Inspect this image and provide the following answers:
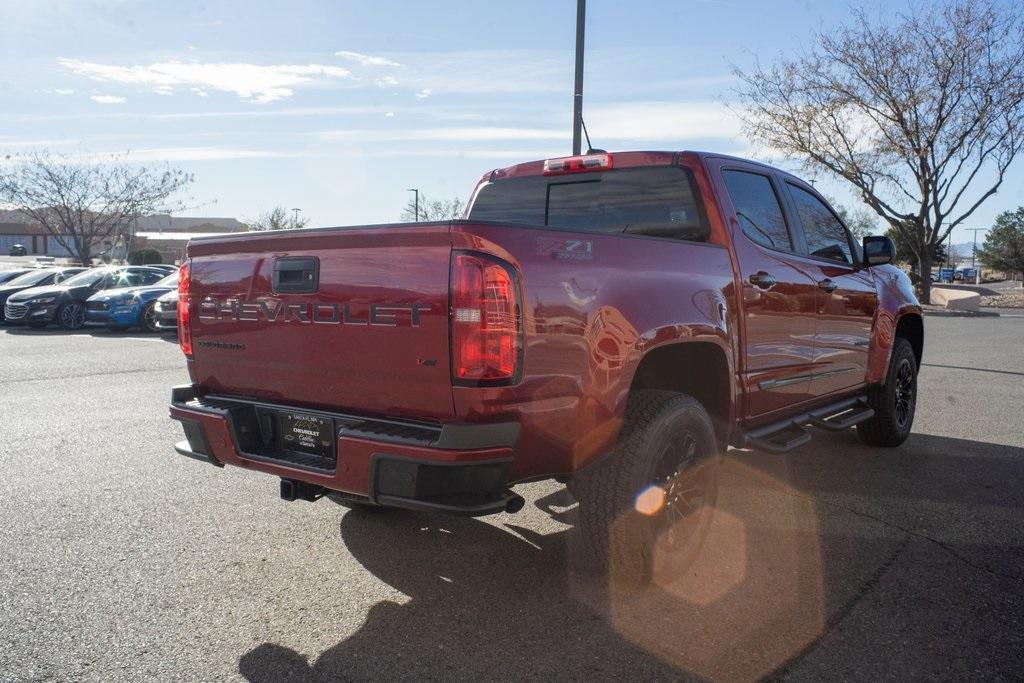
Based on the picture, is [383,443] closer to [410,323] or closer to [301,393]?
[410,323]

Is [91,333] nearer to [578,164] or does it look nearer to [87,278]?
[87,278]

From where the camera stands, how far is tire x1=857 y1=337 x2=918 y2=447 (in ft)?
20.6

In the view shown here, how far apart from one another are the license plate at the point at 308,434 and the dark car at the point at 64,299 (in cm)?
1670

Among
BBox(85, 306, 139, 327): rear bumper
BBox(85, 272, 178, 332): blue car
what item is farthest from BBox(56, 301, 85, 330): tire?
BBox(85, 306, 139, 327): rear bumper

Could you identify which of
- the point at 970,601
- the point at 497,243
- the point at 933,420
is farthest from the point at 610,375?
the point at 933,420

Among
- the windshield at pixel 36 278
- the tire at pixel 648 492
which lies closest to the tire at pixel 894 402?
the tire at pixel 648 492

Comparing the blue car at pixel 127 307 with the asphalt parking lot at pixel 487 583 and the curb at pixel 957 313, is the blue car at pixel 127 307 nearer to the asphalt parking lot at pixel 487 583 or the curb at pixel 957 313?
the asphalt parking lot at pixel 487 583

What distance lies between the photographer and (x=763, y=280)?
4.43 m

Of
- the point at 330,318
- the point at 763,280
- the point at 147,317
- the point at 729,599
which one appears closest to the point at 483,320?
the point at 330,318

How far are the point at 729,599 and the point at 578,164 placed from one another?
236 cm

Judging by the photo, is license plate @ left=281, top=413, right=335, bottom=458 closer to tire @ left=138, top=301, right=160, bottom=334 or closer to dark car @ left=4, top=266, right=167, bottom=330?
tire @ left=138, top=301, right=160, bottom=334

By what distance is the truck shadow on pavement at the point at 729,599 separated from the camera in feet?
9.82

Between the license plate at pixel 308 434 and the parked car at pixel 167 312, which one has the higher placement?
the license plate at pixel 308 434

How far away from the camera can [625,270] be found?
11.2 feet
